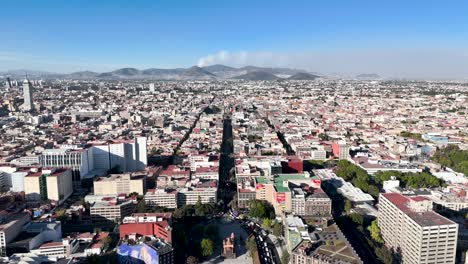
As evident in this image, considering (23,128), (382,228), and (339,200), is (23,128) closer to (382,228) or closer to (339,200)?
(339,200)

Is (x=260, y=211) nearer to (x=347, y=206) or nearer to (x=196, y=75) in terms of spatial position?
(x=347, y=206)

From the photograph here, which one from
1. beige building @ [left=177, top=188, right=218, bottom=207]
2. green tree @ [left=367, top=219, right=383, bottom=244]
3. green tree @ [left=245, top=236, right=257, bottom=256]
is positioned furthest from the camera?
beige building @ [left=177, top=188, right=218, bottom=207]

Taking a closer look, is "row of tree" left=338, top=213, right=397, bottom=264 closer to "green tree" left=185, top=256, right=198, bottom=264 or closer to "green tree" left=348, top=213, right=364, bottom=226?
"green tree" left=348, top=213, right=364, bottom=226

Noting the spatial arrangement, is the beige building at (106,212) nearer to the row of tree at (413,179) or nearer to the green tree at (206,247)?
the green tree at (206,247)

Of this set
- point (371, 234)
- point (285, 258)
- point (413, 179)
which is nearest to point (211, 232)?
point (285, 258)

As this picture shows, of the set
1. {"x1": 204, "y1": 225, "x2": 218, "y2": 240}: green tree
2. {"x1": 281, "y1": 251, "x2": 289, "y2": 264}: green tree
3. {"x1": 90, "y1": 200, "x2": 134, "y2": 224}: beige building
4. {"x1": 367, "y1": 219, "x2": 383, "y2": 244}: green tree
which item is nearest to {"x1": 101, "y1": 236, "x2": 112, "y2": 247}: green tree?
{"x1": 90, "y1": 200, "x2": 134, "y2": 224}: beige building

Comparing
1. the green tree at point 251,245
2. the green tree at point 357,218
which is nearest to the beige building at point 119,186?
the green tree at point 251,245
